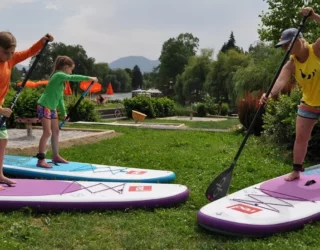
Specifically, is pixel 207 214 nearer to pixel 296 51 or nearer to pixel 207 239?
pixel 207 239

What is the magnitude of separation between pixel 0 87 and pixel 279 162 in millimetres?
4905

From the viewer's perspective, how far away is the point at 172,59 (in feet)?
242

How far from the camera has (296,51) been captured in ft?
15.2

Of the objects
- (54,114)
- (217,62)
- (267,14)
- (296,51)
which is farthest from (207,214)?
(217,62)

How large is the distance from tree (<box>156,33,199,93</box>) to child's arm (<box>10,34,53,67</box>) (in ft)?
219

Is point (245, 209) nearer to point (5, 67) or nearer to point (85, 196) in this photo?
point (85, 196)

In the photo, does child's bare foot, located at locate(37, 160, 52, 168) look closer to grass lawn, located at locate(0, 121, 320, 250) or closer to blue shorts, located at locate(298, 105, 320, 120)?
grass lawn, located at locate(0, 121, 320, 250)

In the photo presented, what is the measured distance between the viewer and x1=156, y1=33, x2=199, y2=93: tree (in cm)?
7331

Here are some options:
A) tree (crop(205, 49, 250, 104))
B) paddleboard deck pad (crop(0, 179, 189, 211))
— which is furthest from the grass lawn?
tree (crop(205, 49, 250, 104))

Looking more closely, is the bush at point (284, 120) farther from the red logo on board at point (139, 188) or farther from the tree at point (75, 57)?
the tree at point (75, 57)

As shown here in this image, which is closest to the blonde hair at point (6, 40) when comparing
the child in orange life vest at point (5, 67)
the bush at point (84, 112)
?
the child in orange life vest at point (5, 67)

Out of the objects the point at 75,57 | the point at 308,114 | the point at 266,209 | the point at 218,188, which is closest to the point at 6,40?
the point at 218,188

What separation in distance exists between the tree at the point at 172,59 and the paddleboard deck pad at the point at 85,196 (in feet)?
221

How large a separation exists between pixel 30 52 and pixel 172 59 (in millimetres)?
69634
